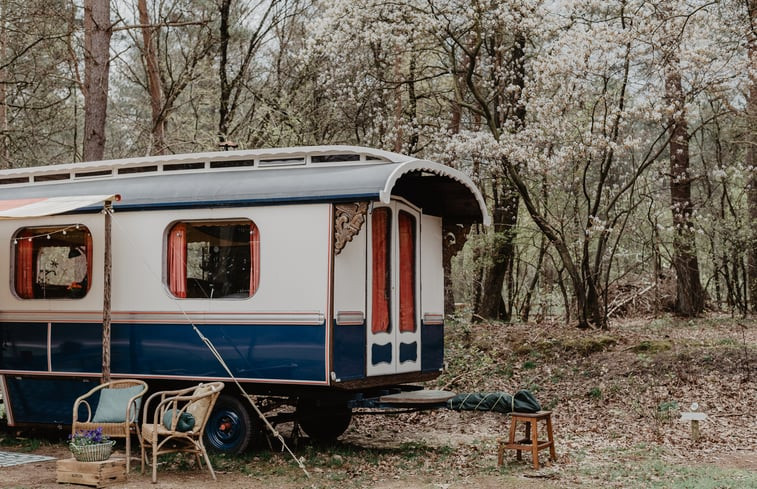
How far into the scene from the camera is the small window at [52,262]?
373 inches

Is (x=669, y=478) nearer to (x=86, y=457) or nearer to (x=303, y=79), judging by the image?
(x=86, y=457)

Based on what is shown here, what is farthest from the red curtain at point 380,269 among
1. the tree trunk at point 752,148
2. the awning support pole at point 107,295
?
the tree trunk at point 752,148

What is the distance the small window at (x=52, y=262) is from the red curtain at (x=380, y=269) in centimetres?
312

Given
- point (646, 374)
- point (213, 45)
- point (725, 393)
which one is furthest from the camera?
point (213, 45)

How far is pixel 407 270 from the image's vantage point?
30.7ft

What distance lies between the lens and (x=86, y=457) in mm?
7473

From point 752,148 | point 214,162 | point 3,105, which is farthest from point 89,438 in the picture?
point 752,148

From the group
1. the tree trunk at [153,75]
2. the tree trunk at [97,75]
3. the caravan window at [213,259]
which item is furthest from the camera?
the tree trunk at [153,75]

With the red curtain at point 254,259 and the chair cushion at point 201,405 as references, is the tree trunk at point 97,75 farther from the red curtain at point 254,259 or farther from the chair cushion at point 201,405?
the chair cushion at point 201,405

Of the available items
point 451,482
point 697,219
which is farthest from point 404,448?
point 697,219

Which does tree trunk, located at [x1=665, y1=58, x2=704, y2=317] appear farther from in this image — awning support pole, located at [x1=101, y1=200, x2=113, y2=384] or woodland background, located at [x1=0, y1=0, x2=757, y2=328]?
awning support pole, located at [x1=101, y1=200, x2=113, y2=384]

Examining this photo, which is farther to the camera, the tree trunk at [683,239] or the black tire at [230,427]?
the tree trunk at [683,239]

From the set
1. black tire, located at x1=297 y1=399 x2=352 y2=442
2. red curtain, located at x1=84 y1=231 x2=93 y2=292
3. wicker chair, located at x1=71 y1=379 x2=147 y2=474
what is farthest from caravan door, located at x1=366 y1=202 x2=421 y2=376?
red curtain, located at x1=84 y1=231 x2=93 y2=292

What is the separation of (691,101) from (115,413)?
989cm
